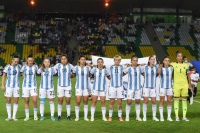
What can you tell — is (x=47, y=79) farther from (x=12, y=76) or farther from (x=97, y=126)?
(x=97, y=126)

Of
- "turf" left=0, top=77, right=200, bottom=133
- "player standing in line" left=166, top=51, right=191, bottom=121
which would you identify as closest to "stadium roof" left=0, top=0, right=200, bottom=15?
"player standing in line" left=166, top=51, right=191, bottom=121

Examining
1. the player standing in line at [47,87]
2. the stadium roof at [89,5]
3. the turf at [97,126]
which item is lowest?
the turf at [97,126]

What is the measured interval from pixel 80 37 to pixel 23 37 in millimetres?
7069

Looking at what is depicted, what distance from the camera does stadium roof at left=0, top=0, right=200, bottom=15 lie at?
50.7 metres

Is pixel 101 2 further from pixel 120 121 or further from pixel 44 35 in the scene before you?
pixel 120 121

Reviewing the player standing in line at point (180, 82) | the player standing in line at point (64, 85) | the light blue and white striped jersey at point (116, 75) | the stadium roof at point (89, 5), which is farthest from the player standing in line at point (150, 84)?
the stadium roof at point (89, 5)

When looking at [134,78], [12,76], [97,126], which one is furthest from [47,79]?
[134,78]

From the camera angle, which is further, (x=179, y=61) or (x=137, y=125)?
(x=179, y=61)

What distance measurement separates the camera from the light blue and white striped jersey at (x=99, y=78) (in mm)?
12238

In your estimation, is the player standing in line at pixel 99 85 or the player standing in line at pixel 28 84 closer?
the player standing in line at pixel 28 84

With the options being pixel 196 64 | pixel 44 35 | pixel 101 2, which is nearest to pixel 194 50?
pixel 101 2

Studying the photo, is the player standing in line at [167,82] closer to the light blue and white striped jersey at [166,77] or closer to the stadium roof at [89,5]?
the light blue and white striped jersey at [166,77]

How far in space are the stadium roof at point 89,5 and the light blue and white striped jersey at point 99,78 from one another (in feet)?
126

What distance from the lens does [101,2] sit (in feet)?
168
